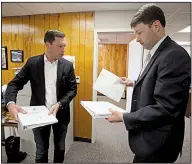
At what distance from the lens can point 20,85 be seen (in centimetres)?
133

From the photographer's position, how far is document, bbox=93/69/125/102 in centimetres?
111

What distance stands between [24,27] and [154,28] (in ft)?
3.92

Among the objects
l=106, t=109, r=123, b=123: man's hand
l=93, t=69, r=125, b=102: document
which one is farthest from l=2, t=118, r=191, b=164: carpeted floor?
l=106, t=109, r=123, b=123: man's hand

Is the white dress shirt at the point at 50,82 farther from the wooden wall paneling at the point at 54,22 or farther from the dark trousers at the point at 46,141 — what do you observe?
the wooden wall paneling at the point at 54,22

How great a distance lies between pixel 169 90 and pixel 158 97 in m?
0.06

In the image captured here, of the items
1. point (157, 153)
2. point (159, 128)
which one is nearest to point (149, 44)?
point (159, 128)

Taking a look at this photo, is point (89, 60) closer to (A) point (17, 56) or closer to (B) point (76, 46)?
(B) point (76, 46)

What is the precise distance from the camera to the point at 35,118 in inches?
40.0

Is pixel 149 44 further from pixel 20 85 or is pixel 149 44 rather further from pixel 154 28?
pixel 20 85

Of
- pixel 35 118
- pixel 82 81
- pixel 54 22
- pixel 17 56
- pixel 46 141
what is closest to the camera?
pixel 35 118

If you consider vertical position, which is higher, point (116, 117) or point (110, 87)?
point (110, 87)

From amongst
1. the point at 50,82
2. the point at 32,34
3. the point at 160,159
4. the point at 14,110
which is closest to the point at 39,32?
the point at 32,34

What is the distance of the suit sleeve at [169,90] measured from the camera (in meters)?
0.74

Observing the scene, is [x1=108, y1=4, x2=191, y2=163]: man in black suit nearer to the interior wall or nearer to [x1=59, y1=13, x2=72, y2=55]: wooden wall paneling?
the interior wall
